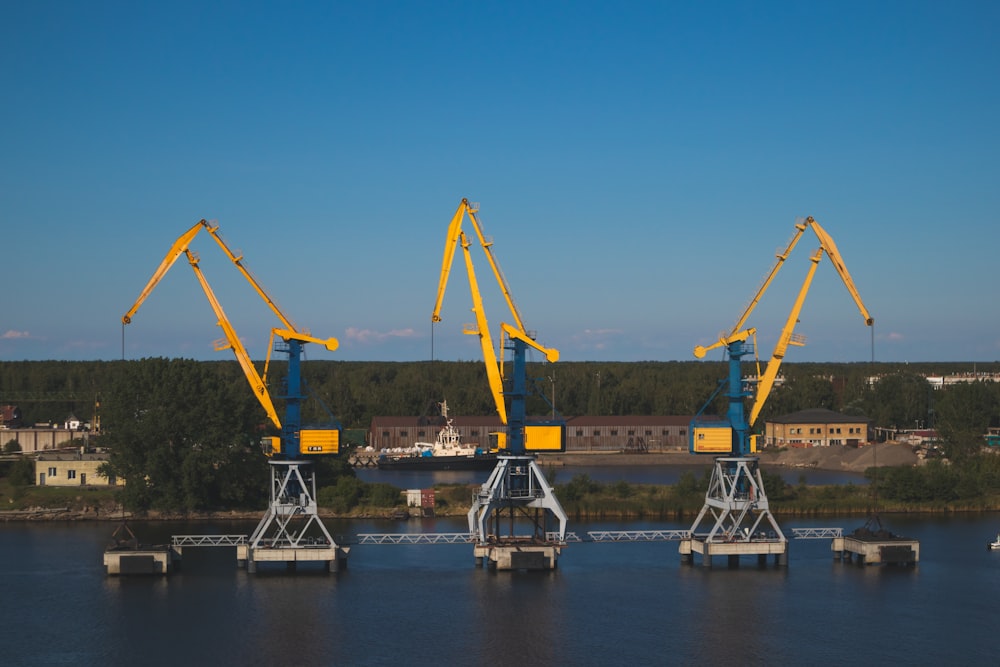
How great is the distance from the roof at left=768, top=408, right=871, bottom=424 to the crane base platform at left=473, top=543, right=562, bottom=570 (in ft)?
226

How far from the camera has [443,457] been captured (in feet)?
324

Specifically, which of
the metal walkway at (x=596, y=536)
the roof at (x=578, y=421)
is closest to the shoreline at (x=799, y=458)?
the roof at (x=578, y=421)

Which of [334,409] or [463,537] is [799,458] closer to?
[334,409]

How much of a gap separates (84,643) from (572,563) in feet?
64.9

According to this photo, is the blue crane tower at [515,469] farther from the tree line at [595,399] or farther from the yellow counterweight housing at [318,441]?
the tree line at [595,399]

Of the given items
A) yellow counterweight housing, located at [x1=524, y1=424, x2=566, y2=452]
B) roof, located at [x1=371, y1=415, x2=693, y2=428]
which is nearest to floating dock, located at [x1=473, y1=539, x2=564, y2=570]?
yellow counterweight housing, located at [x1=524, y1=424, x2=566, y2=452]

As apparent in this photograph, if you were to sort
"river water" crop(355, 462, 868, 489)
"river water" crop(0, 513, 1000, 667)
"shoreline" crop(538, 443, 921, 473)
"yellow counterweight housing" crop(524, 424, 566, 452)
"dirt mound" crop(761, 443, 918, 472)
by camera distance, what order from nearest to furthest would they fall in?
"river water" crop(0, 513, 1000, 667)
"yellow counterweight housing" crop(524, 424, 566, 452)
"river water" crop(355, 462, 868, 489)
"dirt mound" crop(761, 443, 918, 472)
"shoreline" crop(538, 443, 921, 473)

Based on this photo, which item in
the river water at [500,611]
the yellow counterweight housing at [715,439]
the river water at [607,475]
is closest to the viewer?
the river water at [500,611]

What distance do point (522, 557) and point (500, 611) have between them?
245 inches

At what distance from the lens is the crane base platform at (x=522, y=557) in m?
46.6

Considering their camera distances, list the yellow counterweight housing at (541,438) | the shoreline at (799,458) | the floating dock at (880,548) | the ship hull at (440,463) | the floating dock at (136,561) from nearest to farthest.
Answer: the floating dock at (136,561), the floating dock at (880,548), the yellow counterweight housing at (541,438), the shoreline at (799,458), the ship hull at (440,463)

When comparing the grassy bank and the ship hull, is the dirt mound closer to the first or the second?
the ship hull

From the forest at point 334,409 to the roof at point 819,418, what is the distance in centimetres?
746

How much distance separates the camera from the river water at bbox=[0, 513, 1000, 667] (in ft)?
117
